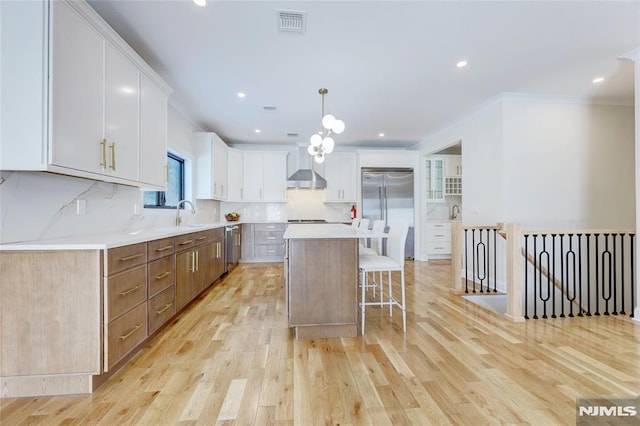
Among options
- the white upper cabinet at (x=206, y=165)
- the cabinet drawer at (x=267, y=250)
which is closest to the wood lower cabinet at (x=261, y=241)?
the cabinet drawer at (x=267, y=250)

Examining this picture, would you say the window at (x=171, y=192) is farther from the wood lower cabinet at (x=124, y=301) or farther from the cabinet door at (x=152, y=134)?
the wood lower cabinet at (x=124, y=301)

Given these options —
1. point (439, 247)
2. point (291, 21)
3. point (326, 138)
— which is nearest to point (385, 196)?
point (439, 247)

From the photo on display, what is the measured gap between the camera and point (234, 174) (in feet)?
19.7

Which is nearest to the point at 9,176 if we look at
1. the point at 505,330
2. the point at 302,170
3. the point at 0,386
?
the point at 0,386

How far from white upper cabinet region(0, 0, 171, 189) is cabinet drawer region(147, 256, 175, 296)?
0.74 meters

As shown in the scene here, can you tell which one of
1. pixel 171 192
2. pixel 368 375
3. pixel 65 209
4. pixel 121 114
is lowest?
pixel 368 375

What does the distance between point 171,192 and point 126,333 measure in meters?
2.80

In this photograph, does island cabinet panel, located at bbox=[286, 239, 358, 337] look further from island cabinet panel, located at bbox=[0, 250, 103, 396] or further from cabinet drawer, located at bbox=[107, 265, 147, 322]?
island cabinet panel, located at bbox=[0, 250, 103, 396]

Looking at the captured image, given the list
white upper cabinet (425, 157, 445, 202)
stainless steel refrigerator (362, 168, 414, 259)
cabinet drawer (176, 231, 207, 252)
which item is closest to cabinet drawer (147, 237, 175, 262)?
cabinet drawer (176, 231, 207, 252)

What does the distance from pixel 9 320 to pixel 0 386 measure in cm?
42

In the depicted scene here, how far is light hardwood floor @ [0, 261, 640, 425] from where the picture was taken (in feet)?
4.96

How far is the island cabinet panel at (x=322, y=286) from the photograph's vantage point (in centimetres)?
242

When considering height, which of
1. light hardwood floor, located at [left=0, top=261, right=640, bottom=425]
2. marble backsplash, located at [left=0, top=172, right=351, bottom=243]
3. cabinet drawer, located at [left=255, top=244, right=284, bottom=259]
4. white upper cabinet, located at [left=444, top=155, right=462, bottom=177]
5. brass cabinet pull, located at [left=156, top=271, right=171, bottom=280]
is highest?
white upper cabinet, located at [left=444, top=155, right=462, bottom=177]

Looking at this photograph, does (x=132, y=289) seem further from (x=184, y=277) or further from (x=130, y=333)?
(x=184, y=277)
